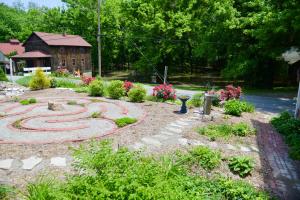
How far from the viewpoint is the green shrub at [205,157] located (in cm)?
684

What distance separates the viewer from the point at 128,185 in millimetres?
4059

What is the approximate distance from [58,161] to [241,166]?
178 inches

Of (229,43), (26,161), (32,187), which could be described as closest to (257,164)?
(32,187)

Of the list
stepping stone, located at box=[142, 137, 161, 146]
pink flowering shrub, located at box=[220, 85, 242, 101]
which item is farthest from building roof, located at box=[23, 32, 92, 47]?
stepping stone, located at box=[142, 137, 161, 146]

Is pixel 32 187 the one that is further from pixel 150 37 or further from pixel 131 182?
pixel 150 37

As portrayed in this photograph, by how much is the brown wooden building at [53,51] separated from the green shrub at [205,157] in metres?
34.5

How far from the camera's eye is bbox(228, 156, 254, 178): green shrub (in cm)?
664

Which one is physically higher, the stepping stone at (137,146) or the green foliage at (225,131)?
the green foliage at (225,131)

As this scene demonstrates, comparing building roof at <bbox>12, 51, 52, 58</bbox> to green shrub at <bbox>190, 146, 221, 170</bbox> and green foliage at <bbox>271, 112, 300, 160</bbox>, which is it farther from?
green shrub at <bbox>190, 146, 221, 170</bbox>

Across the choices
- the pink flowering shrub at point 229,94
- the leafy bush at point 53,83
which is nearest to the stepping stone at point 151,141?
the pink flowering shrub at point 229,94

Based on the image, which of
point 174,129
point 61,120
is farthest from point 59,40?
point 174,129

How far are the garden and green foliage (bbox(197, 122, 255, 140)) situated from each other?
3 centimetres

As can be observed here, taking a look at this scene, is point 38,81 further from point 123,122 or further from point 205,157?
point 205,157

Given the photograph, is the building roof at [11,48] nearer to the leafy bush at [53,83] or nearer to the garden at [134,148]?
the leafy bush at [53,83]
